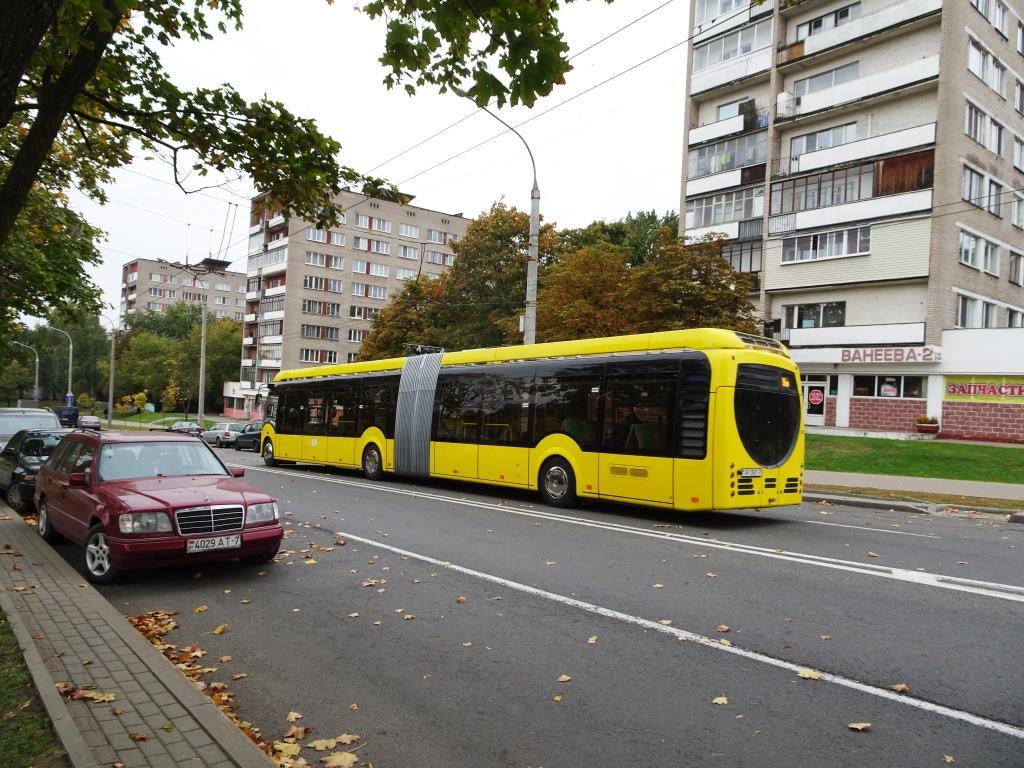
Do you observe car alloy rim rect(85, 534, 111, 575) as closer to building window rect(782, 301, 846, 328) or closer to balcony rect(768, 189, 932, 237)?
building window rect(782, 301, 846, 328)

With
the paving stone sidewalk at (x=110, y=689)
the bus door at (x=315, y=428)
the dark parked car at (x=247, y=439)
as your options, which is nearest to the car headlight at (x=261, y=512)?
the paving stone sidewalk at (x=110, y=689)

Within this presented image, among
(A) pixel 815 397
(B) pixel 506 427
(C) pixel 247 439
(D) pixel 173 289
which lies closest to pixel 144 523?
(B) pixel 506 427

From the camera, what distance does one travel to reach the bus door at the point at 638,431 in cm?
1212

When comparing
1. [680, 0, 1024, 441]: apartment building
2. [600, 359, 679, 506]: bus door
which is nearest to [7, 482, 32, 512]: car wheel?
[600, 359, 679, 506]: bus door

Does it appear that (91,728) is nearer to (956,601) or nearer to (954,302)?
(956,601)

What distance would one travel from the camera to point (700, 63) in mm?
39531

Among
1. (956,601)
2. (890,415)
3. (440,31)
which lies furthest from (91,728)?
(890,415)

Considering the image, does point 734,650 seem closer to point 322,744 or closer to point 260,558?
point 322,744

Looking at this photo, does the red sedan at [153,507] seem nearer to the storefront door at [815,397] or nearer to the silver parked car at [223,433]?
the storefront door at [815,397]

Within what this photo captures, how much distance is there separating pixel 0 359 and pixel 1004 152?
132 ft

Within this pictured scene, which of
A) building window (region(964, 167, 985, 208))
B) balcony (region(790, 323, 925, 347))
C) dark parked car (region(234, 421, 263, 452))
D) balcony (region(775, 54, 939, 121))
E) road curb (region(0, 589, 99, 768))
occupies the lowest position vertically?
dark parked car (region(234, 421, 263, 452))

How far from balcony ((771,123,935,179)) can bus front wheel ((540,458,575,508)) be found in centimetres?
2571

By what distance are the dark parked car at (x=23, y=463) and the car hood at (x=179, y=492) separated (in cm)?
556

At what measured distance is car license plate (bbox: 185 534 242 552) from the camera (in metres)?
7.18
